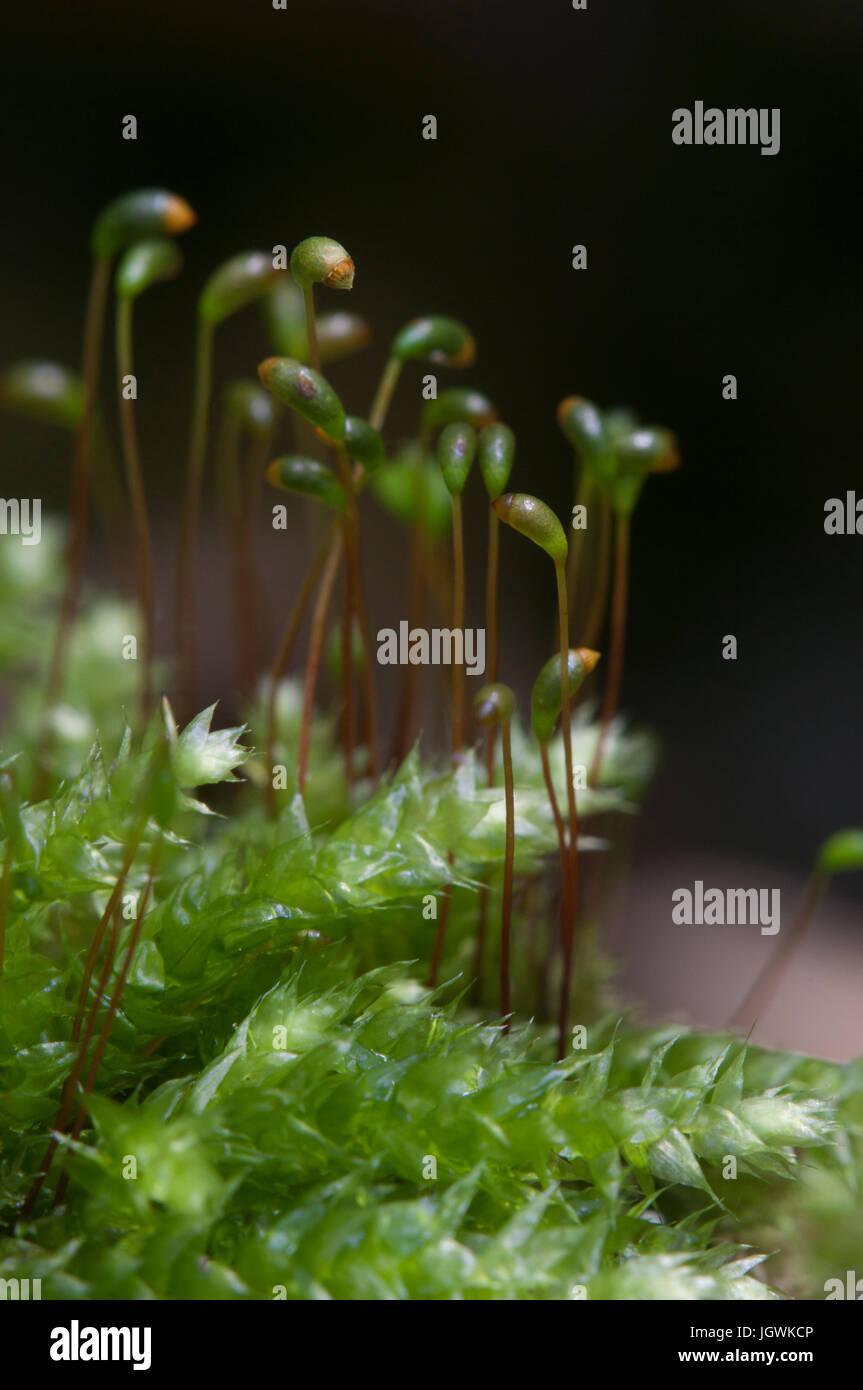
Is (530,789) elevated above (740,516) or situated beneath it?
situated beneath

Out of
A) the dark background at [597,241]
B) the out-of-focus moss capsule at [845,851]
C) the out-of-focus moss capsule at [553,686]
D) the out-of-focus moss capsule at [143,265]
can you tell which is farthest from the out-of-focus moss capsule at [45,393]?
the dark background at [597,241]

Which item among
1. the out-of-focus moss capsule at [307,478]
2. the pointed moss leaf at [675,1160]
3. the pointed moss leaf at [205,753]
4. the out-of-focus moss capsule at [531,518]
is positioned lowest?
the pointed moss leaf at [675,1160]

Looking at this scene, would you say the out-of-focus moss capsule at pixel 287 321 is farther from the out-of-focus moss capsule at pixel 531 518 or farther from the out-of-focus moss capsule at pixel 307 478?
the out-of-focus moss capsule at pixel 531 518

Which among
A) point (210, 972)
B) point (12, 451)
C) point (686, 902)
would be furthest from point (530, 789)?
point (12, 451)

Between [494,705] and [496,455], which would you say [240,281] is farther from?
[494,705]

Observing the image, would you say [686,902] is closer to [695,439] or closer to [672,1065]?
[695,439]
